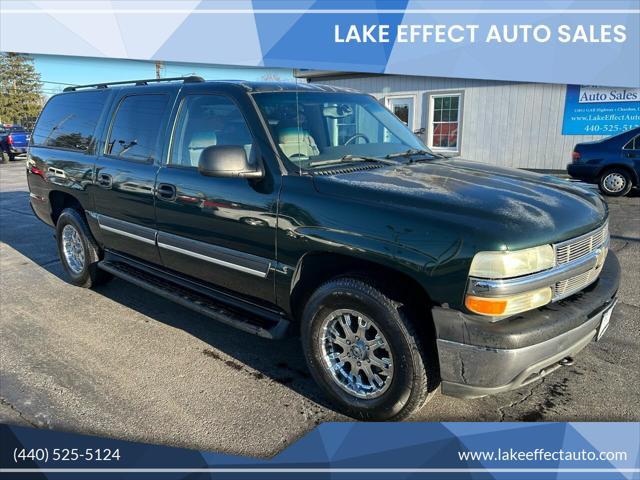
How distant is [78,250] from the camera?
534 cm

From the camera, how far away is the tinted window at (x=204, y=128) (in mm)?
3482

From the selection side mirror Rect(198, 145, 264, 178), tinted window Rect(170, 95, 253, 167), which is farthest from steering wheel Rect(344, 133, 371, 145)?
side mirror Rect(198, 145, 264, 178)

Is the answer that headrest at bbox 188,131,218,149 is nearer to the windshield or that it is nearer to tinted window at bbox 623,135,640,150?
the windshield

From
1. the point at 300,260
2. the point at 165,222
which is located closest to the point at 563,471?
the point at 300,260

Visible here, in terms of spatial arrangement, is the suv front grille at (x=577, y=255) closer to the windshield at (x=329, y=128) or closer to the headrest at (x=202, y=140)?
the windshield at (x=329, y=128)

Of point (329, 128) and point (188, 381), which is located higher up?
point (329, 128)

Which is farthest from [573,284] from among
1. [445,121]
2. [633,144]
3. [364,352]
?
[445,121]

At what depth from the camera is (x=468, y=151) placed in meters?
15.3

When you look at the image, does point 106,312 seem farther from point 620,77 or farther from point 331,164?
point 620,77

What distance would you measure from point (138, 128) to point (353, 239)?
8.46 ft

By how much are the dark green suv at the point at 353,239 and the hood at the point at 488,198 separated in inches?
0.5

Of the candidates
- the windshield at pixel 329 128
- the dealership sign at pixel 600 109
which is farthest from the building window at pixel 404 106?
the windshield at pixel 329 128

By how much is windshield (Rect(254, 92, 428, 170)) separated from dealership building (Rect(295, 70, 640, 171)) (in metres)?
10.2

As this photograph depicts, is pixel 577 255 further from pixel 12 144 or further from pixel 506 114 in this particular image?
pixel 12 144
